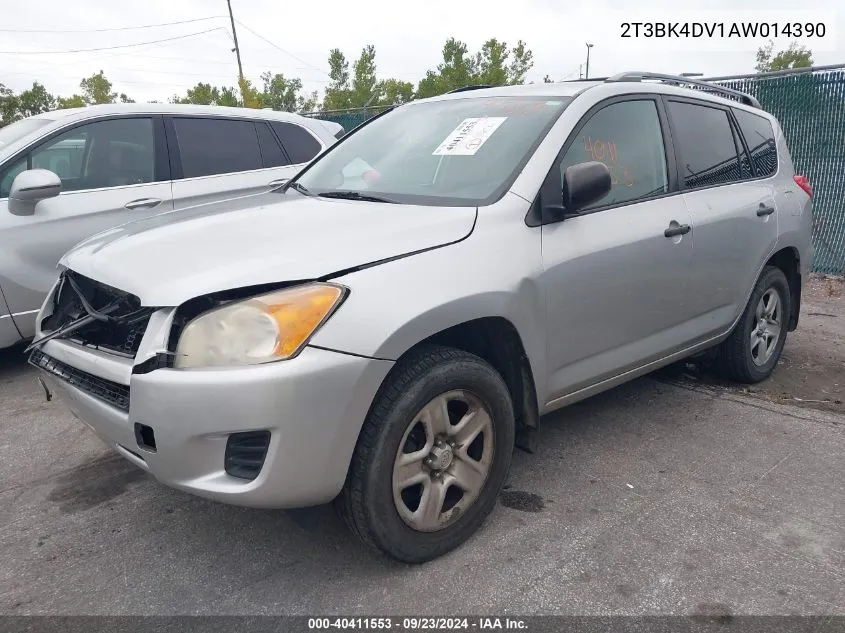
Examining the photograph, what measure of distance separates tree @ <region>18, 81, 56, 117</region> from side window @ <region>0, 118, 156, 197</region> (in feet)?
172

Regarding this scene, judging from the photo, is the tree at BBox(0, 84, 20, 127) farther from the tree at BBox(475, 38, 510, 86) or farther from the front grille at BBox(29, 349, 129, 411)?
the front grille at BBox(29, 349, 129, 411)

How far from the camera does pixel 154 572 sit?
2434 mm

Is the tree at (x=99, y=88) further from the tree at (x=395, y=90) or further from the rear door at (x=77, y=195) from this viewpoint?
the rear door at (x=77, y=195)

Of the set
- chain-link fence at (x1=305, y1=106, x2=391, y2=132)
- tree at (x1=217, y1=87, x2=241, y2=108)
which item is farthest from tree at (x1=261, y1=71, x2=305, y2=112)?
chain-link fence at (x1=305, y1=106, x2=391, y2=132)

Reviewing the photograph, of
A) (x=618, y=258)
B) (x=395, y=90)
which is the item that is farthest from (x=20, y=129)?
(x=395, y=90)

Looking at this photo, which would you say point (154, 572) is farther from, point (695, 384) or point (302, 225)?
point (695, 384)

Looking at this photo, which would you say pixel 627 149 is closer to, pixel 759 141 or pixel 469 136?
pixel 469 136

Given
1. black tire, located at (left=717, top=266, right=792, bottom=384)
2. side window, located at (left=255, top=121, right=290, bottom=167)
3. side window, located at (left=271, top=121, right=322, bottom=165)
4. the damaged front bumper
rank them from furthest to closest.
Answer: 1. side window, located at (left=271, top=121, right=322, bottom=165)
2. side window, located at (left=255, top=121, right=290, bottom=167)
3. black tire, located at (left=717, top=266, right=792, bottom=384)
4. the damaged front bumper

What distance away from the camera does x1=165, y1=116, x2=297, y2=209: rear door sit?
5.10 m

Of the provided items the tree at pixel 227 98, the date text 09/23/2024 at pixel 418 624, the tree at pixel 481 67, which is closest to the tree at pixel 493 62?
the tree at pixel 481 67

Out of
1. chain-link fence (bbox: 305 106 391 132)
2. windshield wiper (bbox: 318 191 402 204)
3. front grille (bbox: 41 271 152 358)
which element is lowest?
front grille (bbox: 41 271 152 358)

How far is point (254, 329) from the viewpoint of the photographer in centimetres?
205

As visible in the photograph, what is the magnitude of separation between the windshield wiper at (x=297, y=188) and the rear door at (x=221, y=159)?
1802 millimetres

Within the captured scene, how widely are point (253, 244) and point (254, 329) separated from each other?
1.30 feet
